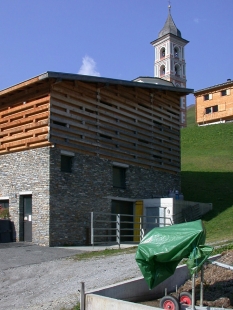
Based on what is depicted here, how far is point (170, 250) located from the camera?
26.0ft

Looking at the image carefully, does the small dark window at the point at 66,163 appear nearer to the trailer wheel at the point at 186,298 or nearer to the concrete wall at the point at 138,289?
the concrete wall at the point at 138,289

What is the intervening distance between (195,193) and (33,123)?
12297 mm

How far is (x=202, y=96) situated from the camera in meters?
54.1

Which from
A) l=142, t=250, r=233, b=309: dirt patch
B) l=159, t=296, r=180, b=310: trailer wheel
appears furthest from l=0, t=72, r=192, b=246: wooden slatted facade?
l=159, t=296, r=180, b=310: trailer wheel

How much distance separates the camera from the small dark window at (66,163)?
1897 centimetres

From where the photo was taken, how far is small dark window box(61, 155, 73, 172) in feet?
62.2

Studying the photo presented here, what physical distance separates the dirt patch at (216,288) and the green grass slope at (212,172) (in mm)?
6151

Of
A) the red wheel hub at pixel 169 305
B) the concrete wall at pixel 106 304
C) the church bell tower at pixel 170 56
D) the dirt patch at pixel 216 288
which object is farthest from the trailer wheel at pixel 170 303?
the church bell tower at pixel 170 56

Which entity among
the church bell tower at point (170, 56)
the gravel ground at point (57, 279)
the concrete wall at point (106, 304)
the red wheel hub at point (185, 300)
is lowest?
the gravel ground at point (57, 279)

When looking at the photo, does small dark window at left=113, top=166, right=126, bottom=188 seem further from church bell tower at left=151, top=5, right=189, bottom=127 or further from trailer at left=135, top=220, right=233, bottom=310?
church bell tower at left=151, top=5, right=189, bottom=127

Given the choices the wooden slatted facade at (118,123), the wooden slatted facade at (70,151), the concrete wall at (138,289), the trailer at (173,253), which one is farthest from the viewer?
the wooden slatted facade at (118,123)

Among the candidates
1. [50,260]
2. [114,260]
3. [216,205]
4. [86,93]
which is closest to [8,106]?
[86,93]

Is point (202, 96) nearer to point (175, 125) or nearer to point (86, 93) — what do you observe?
point (175, 125)

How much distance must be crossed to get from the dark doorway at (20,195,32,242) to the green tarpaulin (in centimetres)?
1130
